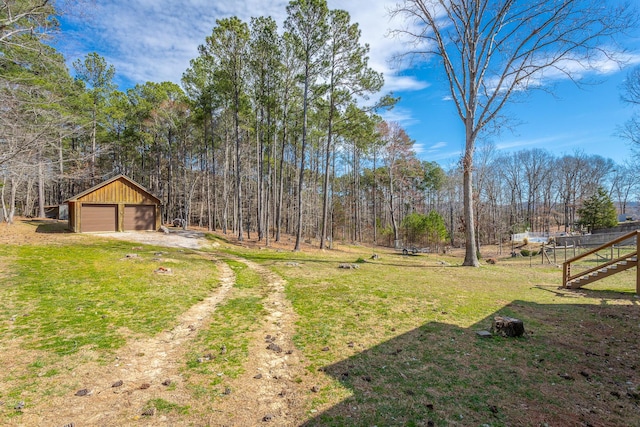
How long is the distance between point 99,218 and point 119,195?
6.63ft

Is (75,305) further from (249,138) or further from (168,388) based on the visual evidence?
(249,138)

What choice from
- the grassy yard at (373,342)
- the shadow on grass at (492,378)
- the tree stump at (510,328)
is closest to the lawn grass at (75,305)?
the grassy yard at (373,342)

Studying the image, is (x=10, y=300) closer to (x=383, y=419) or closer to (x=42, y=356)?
(x=42, y=356)

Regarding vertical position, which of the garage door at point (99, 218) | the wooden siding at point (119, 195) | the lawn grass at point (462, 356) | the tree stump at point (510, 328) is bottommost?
the lawn grass at point (462, 356)

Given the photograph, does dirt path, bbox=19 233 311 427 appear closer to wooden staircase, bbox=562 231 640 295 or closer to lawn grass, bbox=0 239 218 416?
lawn grass, bbox=0 239 218 416

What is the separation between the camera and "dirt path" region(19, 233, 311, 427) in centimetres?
286

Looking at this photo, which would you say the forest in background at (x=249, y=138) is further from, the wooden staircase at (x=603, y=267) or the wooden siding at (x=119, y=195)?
the wooden staircase at (x=603, y=267)

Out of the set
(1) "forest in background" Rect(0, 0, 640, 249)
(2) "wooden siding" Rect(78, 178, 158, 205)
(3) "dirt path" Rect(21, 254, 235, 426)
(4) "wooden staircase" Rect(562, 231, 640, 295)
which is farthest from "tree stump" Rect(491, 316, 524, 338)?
(2) "wooden siding" Rect(78, 178, 158, 205)

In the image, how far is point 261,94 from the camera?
2120cm

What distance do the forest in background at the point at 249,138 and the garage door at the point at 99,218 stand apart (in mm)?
2416

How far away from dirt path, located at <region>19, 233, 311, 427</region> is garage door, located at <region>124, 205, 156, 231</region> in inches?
781

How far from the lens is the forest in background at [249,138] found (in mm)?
12156

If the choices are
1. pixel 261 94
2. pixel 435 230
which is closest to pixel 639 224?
pixel 435 230

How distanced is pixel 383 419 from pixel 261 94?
21.9 m
